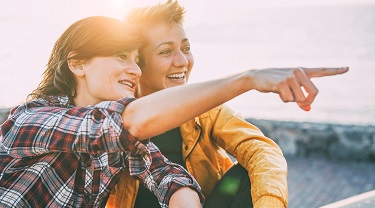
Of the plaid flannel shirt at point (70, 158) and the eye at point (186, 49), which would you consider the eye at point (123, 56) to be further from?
the eye at point (186, 49)

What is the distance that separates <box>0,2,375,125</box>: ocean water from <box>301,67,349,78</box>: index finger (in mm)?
328

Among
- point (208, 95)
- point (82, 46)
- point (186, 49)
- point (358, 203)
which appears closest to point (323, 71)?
point (208, 95)

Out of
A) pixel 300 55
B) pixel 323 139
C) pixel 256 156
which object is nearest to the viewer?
pixel 256 156

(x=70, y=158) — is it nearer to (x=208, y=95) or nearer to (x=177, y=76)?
(x=208, y=95)

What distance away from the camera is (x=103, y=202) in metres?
2.11

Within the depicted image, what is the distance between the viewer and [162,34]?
2.79m

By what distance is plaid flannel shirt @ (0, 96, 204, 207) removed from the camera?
1584mm

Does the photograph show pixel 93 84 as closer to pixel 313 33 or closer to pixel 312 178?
pixel 312 178

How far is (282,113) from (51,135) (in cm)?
1474

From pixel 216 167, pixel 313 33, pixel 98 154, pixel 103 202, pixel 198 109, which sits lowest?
pixel 313 33

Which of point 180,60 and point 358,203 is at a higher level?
point 180,60

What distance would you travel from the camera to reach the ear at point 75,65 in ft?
6.98

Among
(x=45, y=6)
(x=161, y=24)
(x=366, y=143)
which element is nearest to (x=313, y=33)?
(x=45, y=6)

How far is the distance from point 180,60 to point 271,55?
103 ft
